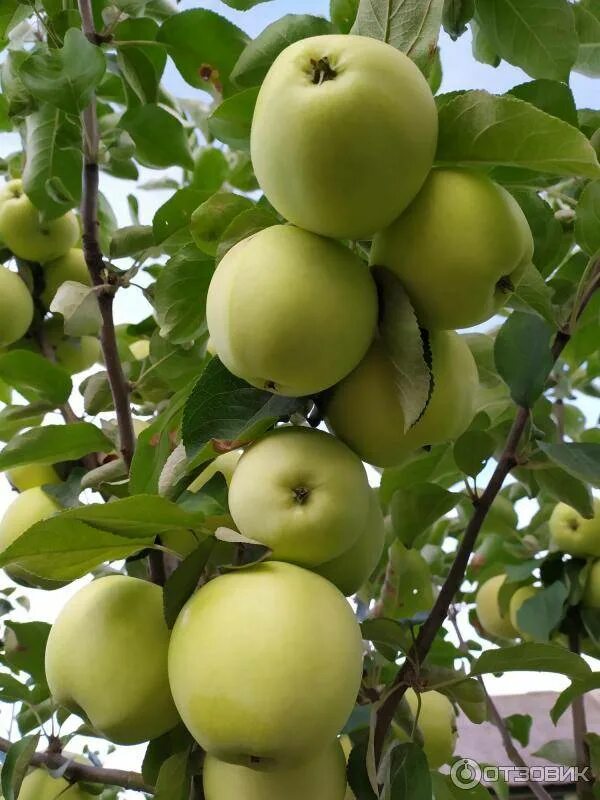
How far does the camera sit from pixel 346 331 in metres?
0.57

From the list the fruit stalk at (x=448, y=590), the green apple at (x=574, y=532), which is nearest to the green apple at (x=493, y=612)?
the green apple at (x=574, y=532)

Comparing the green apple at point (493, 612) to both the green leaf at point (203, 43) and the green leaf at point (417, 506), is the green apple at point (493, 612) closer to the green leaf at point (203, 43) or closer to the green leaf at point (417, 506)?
the green leaf at point (417, 506)

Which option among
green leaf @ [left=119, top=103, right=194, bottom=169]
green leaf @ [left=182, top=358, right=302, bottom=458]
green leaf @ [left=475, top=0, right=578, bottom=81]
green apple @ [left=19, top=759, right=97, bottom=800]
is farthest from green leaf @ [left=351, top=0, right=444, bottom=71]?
green apple @ [left=19, top=759, right=97, bottom=800]

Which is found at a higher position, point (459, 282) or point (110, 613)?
point (459, 282)

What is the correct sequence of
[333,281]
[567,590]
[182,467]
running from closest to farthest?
[333,281], [182,467], [567,590]

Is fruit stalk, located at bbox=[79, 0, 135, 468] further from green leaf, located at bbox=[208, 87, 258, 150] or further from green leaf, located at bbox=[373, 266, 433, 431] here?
green leaf, located at bbox=[373, 266, 433, 431]

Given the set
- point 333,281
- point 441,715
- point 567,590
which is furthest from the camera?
point 567,590

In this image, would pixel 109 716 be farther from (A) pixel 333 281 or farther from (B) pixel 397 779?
(A) pixel 333 281

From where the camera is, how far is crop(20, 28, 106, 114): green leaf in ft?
2.65

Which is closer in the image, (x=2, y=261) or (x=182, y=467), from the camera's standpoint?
(x=182, y=467)

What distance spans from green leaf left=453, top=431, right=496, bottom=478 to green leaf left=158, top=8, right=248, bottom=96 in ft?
1.57

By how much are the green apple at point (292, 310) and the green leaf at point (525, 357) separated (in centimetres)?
22

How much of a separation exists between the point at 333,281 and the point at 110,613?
32cm

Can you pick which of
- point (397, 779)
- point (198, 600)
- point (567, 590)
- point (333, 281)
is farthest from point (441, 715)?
point (333, 281)
